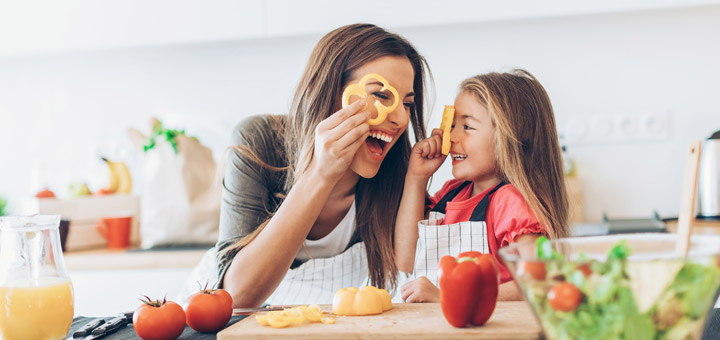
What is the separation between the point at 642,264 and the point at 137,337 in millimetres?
662

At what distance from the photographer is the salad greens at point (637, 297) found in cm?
59

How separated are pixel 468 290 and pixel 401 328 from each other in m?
0.10

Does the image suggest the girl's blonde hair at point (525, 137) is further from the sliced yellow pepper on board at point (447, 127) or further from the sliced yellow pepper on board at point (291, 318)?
the sliced yellow pepper on board at point (291, 318)

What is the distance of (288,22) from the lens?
2240 millimetres

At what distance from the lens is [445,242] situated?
1.25 meters

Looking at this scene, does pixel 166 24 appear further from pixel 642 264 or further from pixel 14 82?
pixel 642 264

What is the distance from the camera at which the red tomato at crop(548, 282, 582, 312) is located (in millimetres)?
608

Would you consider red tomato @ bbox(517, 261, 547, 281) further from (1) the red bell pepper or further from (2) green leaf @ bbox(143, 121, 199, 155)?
(2) green leaf @ bbox(143, 121, 199, 155)

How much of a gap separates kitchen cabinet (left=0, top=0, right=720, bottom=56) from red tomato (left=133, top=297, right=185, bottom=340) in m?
→ 1.53

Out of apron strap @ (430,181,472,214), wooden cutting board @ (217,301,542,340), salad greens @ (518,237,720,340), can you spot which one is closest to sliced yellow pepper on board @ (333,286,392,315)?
wooden cutting board @ (217,301,542,340)

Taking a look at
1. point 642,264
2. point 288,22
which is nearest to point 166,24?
point 288,22

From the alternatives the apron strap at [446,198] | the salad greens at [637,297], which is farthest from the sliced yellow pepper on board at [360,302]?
the apron strap at [446,198]

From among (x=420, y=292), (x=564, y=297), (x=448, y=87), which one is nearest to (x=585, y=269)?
(x=564, y=297)

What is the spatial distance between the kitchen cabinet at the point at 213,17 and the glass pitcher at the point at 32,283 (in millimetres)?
1501
